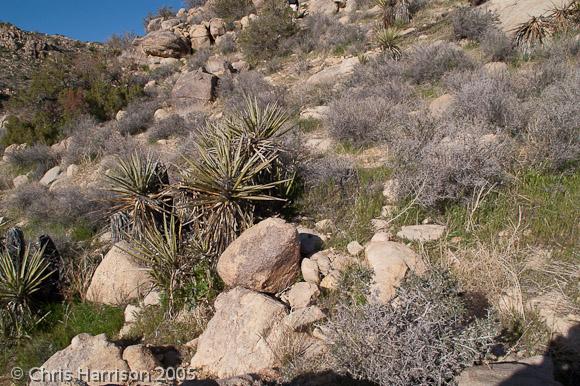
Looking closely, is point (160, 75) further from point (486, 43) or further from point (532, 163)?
point (532, 163)

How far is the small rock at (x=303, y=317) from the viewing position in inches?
129

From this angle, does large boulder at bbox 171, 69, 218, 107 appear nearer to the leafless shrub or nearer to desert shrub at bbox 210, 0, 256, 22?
the leafless shrub

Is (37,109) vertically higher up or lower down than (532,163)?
higher up

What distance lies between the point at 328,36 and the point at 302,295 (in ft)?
43.4

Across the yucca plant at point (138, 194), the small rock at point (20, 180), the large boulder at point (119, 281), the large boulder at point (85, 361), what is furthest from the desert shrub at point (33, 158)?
the large boulder at point (85, 361)

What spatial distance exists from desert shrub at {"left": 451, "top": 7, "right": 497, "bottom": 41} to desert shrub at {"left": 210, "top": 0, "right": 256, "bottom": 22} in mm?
13319

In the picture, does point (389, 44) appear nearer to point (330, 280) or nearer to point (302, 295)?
point (330, 280)

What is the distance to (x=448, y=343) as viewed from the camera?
2.64m

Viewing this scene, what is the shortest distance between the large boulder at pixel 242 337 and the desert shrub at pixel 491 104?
4439 mm

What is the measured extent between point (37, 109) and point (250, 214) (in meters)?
13.8

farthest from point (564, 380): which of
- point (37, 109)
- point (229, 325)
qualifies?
point (37, 109)

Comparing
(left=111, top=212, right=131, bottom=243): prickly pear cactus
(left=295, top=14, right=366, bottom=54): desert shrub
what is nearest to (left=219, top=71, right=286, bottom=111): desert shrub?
(left=295, top=14, right=366, bottom=54): desert shrub

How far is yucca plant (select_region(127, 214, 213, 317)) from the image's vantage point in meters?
4.11

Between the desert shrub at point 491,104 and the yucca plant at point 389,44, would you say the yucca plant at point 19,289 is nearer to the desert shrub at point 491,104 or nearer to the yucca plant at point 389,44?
the desert shrub at point 491,104
